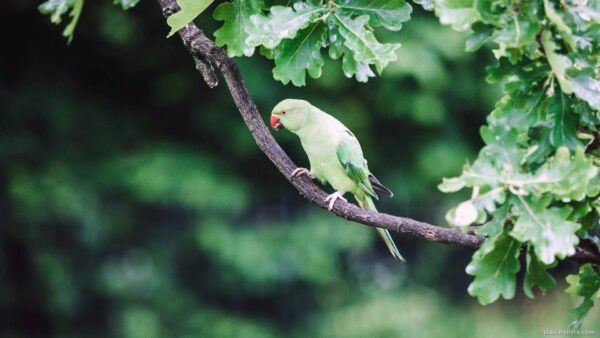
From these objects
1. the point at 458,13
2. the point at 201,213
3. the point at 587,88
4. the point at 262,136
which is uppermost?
the point at 458,13

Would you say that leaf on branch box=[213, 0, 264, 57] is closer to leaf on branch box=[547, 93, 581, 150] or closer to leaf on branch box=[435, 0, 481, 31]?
leaf on branch box=[435, 0, 481, 31]

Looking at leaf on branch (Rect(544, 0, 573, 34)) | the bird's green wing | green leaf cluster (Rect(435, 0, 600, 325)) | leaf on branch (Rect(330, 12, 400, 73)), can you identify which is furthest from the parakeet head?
leaf on branch (Rect(544, 0, 573, 34))

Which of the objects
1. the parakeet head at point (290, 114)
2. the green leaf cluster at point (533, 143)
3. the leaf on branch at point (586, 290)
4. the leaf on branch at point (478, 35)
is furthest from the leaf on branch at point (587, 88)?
the parakeet head at point (290, 114)

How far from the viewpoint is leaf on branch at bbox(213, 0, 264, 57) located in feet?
3.62

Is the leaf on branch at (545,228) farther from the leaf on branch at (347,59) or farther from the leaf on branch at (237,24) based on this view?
the leaf on branch at (237,24)

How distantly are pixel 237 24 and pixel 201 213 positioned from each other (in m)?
2.94

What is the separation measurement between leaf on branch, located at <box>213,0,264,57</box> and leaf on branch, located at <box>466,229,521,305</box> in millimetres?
549

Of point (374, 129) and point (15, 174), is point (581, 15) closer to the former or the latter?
point (374, 129)

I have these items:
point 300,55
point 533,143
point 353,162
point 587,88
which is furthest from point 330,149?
point 587,88

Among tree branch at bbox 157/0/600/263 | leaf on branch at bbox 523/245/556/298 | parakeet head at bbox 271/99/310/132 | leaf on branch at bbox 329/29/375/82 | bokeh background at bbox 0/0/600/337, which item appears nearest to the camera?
leaf on branch at bbox 523/245/556/298

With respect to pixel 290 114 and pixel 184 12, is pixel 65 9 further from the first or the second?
pixel 290 114

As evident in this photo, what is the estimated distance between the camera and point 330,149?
1.52 m

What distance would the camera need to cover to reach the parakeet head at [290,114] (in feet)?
4.72

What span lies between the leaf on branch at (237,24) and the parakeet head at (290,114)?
0.33 metres
